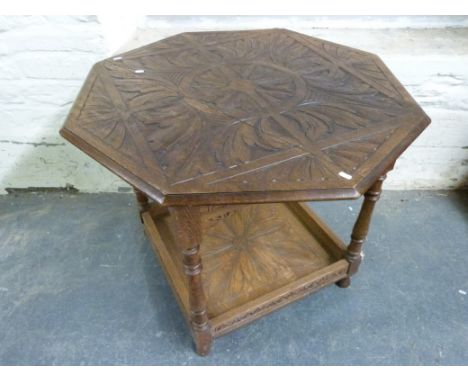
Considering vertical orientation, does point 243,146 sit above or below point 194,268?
above

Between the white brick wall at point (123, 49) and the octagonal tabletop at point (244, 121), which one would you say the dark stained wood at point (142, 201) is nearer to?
the white brick wall at point (123, 49)

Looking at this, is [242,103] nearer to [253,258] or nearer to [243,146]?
[243,146]

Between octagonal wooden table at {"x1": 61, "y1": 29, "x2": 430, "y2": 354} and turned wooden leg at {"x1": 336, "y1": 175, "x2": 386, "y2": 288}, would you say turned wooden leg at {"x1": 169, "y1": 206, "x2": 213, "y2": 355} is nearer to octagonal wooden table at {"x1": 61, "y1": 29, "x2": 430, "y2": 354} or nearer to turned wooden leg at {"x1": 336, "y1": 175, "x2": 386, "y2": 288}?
octagonal wooden table at {"x1": 61, "y1": 29, "x2": 430, "y2": 354}

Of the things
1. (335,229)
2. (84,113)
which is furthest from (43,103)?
(335,229)

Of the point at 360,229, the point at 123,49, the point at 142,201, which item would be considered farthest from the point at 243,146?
the point at 123,49

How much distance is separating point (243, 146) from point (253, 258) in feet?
2.51

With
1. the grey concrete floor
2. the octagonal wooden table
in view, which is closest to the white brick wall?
the grey concrete floor

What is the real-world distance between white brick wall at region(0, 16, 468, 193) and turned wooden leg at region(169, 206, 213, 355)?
1.11m

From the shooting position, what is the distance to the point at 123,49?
5.82 ft

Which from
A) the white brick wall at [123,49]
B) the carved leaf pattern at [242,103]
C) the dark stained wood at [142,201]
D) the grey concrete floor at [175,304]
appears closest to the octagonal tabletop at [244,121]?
the carved leaf pattern at [242,103]

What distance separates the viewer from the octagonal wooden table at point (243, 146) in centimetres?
87

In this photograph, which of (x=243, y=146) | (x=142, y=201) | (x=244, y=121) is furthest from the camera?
(x=142, y=201)

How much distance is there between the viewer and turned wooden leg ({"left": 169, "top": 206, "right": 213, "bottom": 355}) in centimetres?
92

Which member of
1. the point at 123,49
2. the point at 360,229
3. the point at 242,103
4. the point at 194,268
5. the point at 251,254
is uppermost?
the point at 242,103
